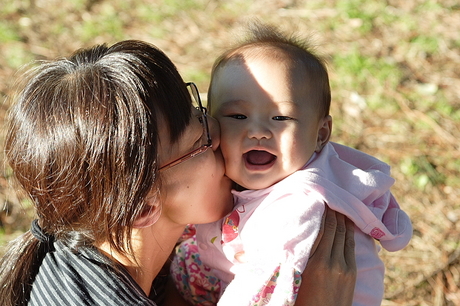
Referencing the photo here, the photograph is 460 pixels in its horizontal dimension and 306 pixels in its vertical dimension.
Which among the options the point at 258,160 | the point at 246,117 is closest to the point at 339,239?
the point at 258,160

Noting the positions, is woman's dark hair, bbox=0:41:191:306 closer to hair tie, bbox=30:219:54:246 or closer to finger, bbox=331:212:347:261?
hair tie, bbox=30:219:54:246

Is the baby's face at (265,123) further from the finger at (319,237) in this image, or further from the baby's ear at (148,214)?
the baby's ear at (148,214)

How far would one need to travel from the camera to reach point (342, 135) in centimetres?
473

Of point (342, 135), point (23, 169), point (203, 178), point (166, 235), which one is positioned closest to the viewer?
point (23, 169)

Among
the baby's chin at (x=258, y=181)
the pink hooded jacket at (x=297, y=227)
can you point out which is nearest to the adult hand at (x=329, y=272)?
the pink hooded jacket at (x=297, y=227)

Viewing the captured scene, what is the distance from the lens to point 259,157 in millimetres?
2180

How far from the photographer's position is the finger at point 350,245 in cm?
217

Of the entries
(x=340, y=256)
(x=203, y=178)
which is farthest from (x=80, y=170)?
(x=340, y=256)

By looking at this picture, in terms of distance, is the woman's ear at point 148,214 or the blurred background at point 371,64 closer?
the woman's ear at point 148,214

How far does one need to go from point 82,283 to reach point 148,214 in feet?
1.08

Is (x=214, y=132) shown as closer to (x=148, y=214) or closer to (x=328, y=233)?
(x=148, y=214)

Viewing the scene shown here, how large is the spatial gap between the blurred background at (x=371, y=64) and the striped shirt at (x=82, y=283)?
1.29 meters

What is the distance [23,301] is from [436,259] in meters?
2.61

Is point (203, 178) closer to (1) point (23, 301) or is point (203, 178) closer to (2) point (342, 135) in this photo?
(1) point (23, 301)
